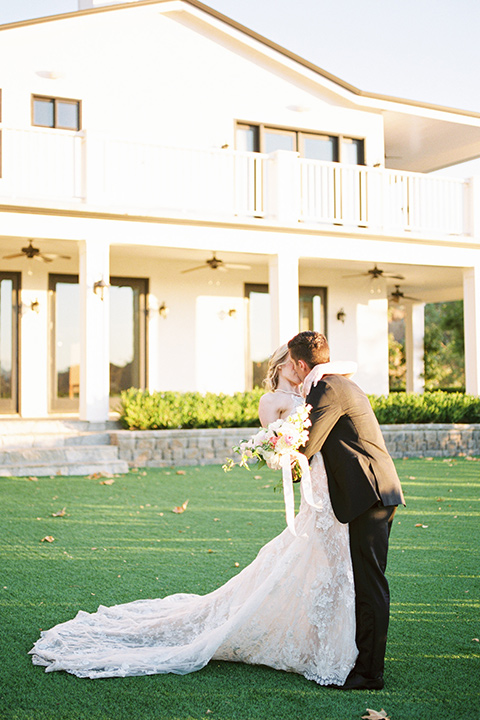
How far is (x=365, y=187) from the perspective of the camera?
49.3 ft

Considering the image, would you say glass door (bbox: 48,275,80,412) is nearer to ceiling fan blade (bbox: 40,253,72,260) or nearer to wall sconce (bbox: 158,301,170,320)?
ceiling fan blade (bbox: 40,253,72,260)

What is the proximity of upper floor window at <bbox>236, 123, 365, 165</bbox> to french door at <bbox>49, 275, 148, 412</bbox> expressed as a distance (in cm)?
383

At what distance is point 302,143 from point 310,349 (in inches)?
525

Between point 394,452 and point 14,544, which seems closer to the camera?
point 14,544

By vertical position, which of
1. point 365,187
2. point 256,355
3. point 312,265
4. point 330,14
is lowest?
point 256,355

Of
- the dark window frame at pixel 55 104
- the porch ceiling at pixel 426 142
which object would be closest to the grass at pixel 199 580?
the dark window frame at pixel 55 104

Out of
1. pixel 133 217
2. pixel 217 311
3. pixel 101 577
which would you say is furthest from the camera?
pixel 217 311

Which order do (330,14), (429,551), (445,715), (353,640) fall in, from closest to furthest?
(445,715), (353,640), (429,551), (330,14)

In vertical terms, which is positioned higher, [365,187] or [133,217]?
[365,187]

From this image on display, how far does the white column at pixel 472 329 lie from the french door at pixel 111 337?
22.7 feet

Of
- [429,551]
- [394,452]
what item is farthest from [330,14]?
[429,551]

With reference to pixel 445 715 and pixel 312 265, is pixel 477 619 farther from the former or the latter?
pixel 312 265

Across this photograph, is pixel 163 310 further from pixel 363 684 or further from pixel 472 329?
pixel 363 684

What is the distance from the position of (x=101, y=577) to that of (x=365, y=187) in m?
11.5
